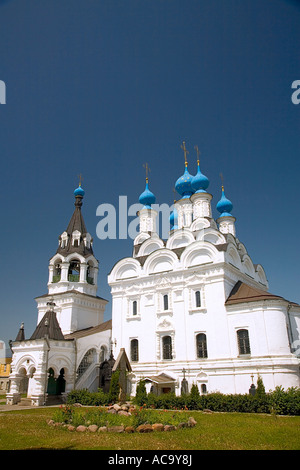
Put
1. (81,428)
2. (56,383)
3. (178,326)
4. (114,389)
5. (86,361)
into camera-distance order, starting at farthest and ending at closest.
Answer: (86,361) → (56,383) → (178,326) → (114,389) → (81,428)

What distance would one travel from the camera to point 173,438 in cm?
814

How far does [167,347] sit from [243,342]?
182 inches

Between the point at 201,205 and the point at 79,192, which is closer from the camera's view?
the point at 201,205

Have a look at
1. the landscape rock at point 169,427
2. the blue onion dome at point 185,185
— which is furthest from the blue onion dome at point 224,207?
the landscape rock at point 169,427

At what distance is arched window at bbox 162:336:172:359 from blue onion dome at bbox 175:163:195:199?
11.5 m

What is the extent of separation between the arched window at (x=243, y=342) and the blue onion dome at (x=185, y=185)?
12.2m

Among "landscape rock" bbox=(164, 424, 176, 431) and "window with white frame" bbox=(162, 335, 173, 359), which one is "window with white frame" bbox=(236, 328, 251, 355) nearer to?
"window with white frame" bbox=(162, 335, 173, 359)

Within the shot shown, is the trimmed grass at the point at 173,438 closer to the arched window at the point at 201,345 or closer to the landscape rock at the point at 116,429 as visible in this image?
the landscape rock at the point at 116,429

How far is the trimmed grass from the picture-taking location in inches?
286

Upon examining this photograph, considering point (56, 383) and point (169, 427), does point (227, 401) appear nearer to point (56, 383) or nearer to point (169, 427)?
point (169, 427)

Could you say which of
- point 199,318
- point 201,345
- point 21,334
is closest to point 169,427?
point 201,345

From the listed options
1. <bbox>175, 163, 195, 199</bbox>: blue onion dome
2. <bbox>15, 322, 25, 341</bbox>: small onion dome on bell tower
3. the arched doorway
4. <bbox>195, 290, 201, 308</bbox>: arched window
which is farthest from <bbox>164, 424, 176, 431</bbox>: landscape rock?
<bbox>175, 163, 195, 199</bbox>: blue onion dome

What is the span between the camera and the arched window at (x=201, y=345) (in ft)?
63.4
